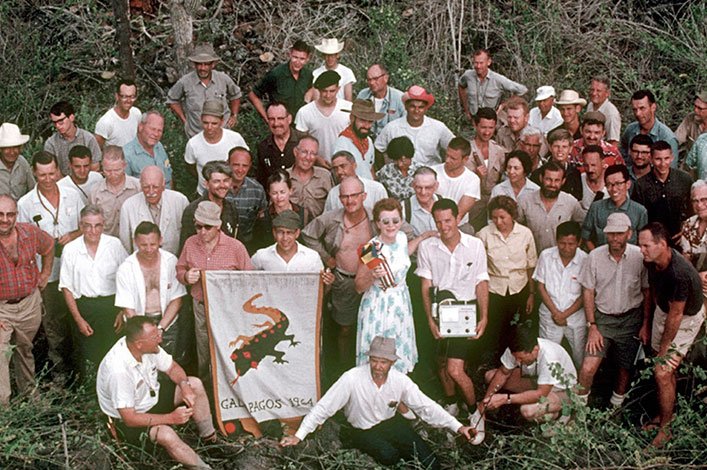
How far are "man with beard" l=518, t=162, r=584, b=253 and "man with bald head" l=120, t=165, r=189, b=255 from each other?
9.91 ft

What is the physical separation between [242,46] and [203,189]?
573cm

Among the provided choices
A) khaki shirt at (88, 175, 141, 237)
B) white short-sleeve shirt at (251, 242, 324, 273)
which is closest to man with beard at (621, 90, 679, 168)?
white short-sleeve shirt at (251, 242, 324, 273)

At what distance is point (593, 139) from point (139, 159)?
435 cm

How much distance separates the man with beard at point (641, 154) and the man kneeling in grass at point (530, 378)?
78.4 inches

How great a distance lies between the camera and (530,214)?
8617 millimetres

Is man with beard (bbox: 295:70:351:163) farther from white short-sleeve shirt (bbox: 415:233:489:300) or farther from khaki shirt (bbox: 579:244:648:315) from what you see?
khaki shirt (bbox: 579:244:648:315)

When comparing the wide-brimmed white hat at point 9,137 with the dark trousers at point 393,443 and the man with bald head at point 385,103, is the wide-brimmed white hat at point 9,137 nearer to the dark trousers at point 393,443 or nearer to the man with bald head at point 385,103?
the man with bald head at point 385,103

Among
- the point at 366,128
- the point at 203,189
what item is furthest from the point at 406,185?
the point at 203,189

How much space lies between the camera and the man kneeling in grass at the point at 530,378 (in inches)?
306

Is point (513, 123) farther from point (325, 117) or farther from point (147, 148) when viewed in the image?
point (147, 148)

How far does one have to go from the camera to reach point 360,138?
9.27 meters

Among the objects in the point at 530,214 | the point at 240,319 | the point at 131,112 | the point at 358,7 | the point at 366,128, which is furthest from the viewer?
the point at 358,7

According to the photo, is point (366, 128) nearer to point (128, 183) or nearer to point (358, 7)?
point (128, 183)

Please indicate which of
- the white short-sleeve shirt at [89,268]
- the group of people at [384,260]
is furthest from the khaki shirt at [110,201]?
the white short-sleeve shirt at [89,268]
